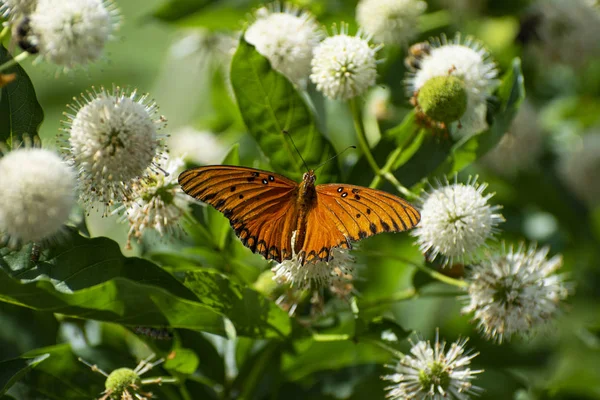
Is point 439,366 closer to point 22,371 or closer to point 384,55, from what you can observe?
point 22,371

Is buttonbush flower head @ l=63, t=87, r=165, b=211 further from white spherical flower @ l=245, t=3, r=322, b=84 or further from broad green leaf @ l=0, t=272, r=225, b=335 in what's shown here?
white spherical flower @ l=245, t=3, r=322, b=84

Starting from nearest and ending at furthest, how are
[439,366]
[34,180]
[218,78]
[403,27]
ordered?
[34,180]
[439,366]
[403,27]
[218,78]

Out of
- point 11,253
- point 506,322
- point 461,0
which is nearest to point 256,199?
point 11,253

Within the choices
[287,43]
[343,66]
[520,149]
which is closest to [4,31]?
[287,43]

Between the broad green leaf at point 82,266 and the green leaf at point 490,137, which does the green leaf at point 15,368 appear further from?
the green leaf at point 490,137

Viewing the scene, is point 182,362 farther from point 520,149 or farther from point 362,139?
point 520,149

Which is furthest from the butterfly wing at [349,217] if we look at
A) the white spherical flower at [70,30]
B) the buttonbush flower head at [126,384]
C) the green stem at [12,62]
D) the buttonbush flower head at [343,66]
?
the green stem at [12,62]
